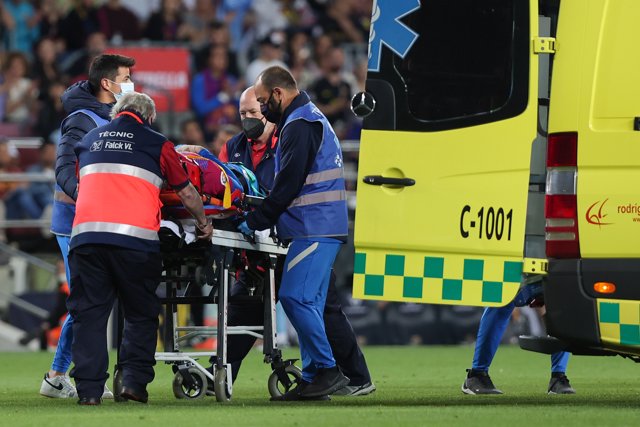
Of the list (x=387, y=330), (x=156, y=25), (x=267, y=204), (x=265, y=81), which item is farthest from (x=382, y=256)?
(x=156, y=25)

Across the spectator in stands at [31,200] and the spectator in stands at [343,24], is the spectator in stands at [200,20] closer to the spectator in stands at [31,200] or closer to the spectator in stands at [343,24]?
the spectator in stands at [343,24]

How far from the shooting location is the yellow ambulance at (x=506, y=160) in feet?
22.9

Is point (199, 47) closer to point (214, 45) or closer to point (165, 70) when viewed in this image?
point (214, 45)

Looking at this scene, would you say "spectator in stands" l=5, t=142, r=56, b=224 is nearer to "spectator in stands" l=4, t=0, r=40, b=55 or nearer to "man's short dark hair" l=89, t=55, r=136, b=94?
"spectator in stands" l=4, t=0, r=40, b=55

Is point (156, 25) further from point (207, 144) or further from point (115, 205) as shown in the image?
point (115, 205)

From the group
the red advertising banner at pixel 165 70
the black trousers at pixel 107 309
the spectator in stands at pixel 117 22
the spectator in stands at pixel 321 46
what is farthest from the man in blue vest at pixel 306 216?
the spectator in stands at pixel 117 22

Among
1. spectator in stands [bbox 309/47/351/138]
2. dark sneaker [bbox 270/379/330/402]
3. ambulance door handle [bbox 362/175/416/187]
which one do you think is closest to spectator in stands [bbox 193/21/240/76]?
spectator in stands [bbox 309/47/351/138]

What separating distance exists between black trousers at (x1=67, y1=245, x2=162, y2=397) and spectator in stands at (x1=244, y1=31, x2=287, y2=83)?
1146 cm

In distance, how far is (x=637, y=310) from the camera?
22.6 feet

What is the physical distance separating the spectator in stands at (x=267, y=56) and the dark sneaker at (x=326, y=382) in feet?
37.4

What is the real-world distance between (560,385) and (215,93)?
10.4m

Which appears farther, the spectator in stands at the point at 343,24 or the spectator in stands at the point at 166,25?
the spectator in stands at the point at 343,24

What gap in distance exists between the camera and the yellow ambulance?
6984 millimetres

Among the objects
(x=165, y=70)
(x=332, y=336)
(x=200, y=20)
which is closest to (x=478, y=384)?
(x=332, y=336)
